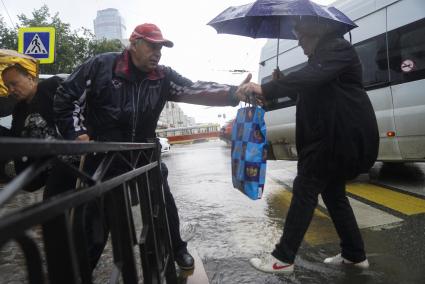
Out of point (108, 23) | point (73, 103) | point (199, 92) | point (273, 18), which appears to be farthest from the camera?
point (108, 23)

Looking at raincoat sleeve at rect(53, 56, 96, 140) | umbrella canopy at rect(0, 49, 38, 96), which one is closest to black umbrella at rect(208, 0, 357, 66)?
raincoat sleeve at rect(53, 56, 96, 140)

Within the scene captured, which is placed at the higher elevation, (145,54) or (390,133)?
(145,54)

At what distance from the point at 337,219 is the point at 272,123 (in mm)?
4611

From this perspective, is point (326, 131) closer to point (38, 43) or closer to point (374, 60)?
point (374, 60)

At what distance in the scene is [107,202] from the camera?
5.30 ft

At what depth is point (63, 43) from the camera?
16922 millimetres

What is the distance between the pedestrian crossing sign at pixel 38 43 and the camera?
24.9 ft

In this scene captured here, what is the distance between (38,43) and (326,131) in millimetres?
6642

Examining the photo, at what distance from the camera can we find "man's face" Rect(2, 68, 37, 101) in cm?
289

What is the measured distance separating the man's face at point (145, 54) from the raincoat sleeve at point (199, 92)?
0.24 meters

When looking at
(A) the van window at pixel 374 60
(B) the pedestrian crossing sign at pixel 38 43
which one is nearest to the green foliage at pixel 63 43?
(B) the pedestrian crossing sign at pixel 38 43

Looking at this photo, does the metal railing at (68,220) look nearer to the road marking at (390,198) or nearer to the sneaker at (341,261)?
the sneaker at (341,261)

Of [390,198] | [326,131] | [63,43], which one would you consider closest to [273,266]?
[326,131]

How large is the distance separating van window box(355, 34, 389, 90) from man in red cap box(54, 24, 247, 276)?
3875 millimetres
